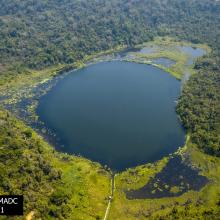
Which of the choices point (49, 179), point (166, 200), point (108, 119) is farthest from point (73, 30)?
point (166, 200)

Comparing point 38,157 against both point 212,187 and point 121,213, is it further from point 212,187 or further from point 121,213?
point 212,187

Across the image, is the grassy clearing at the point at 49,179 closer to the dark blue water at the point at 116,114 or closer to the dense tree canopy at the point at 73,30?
the dark blue water at the point at 116,114

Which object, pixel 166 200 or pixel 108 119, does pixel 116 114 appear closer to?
pixel 108 119

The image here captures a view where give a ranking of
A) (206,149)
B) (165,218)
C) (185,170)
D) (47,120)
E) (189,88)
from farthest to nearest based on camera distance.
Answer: (189,88) < (47,120) < (206,149) < (185,170) < (165,218)

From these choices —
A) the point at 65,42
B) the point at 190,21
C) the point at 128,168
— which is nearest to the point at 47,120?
the point at 128,168

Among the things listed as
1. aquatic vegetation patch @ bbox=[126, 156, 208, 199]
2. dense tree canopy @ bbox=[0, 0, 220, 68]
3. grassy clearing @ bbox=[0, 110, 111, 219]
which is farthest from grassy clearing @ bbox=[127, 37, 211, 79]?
grassy clearing @ bbox=[0, 110, 111, 219]

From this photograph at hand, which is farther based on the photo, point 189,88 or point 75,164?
point 189,88
